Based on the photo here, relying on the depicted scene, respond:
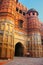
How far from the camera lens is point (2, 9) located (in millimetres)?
15594

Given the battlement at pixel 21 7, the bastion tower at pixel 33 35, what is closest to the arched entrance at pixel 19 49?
the bastion tower at pixel 33 35

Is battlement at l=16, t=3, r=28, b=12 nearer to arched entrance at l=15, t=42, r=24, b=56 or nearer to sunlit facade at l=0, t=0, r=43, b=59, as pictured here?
sunlit facade at l=0, t=0, r=43, b=59

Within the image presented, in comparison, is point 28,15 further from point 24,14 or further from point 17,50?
point 17,50

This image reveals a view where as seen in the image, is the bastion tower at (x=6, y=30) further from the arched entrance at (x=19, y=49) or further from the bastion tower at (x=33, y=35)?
the bastion tower at (x=33, y=35)

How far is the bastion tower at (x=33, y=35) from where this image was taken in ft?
64.9

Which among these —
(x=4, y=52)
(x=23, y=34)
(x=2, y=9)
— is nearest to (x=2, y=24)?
(x=2, y=9)

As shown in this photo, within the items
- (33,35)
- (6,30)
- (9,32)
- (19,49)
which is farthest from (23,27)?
(6,30)

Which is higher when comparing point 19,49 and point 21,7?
point 21,7

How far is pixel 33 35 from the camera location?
20.3 metres

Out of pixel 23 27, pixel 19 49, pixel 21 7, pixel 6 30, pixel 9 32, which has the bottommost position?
pixel 19 49

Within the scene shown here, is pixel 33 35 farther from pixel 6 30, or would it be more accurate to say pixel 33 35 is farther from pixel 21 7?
pixel 6 30

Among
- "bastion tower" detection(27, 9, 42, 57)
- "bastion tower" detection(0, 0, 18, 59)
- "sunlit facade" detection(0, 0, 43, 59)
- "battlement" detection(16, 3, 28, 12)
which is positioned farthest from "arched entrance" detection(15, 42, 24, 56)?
"battlement" detection(16, 3, 28, 12)

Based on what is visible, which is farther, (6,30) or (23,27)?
(23,27)

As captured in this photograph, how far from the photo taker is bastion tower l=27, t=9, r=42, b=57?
19.8m
